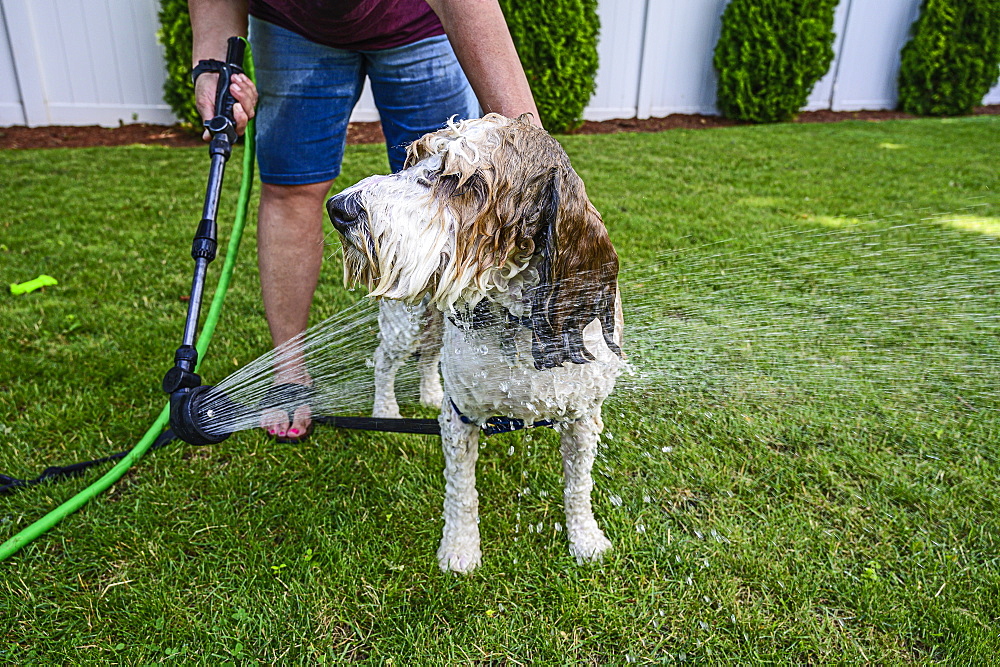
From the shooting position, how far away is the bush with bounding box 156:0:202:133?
9062 mm

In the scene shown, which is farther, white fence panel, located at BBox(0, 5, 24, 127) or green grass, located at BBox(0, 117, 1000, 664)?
white fence panel, located at BBox(0, 5, 24, 127)

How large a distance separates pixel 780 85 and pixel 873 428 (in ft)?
33.8

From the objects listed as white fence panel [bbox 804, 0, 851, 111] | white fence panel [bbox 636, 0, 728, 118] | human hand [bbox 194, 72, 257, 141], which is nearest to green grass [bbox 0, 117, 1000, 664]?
human hand [bbox 194, 72, 257, 141]

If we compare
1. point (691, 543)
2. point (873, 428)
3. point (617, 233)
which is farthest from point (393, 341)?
point (617, 233)

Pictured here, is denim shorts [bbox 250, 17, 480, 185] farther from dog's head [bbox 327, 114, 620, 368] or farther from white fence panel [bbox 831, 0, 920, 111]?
white fence panel [bbox 831, 0, 920, 111]

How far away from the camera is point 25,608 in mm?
2416

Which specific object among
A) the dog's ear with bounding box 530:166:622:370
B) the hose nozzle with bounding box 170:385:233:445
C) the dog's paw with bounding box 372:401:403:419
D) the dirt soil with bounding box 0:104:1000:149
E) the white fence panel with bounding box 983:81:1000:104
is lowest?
the dog's paw with bounding box 372:401:403:419

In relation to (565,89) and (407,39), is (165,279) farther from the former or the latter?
(565,89)

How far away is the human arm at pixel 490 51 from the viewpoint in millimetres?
2092

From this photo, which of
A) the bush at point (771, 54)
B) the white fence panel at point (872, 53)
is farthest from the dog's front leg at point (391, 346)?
the white fence panel at point (872, 53)

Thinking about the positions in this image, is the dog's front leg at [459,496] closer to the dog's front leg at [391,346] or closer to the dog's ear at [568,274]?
the dog's ear at [568,274]

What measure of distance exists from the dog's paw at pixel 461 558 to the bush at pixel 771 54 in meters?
11.6

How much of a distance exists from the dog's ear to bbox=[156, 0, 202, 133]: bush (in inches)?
353

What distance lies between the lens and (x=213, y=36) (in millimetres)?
2930
